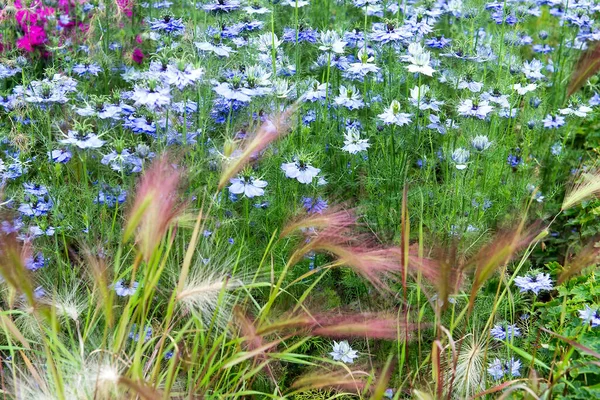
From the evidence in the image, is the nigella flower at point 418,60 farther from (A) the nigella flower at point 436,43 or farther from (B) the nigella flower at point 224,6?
(B) the nigella flower at point 224,6

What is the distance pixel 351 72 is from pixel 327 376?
1725mm

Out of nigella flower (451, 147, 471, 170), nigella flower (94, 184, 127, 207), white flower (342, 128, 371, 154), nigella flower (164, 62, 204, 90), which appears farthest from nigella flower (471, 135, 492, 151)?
nigella flower (94, 184, 127, 207)

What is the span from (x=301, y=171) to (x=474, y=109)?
0.79 meters

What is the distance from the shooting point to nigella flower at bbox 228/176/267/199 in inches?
107

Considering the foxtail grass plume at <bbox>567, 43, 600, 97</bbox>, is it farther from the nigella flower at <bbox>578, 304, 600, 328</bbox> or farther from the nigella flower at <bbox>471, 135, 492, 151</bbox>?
the nigella flower at <bbox>578, 304, 600, 328</bbox>

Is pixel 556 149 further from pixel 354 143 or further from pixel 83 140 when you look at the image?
pixel 83 140

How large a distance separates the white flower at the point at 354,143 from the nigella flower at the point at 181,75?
2.36 ft

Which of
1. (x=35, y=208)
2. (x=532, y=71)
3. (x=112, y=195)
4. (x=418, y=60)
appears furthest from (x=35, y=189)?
(x=532, y=71)

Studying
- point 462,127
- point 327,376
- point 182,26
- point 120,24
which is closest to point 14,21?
point 120,24

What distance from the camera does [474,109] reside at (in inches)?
122

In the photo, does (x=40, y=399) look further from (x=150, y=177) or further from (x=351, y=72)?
(x=351, y=72)

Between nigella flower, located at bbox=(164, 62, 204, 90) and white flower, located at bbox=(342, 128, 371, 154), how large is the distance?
718 millimetres

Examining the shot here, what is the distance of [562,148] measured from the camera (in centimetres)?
392

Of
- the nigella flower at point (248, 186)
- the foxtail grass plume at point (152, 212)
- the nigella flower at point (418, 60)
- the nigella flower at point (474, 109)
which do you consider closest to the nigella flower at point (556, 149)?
the nigella flower at point (474, 109)
